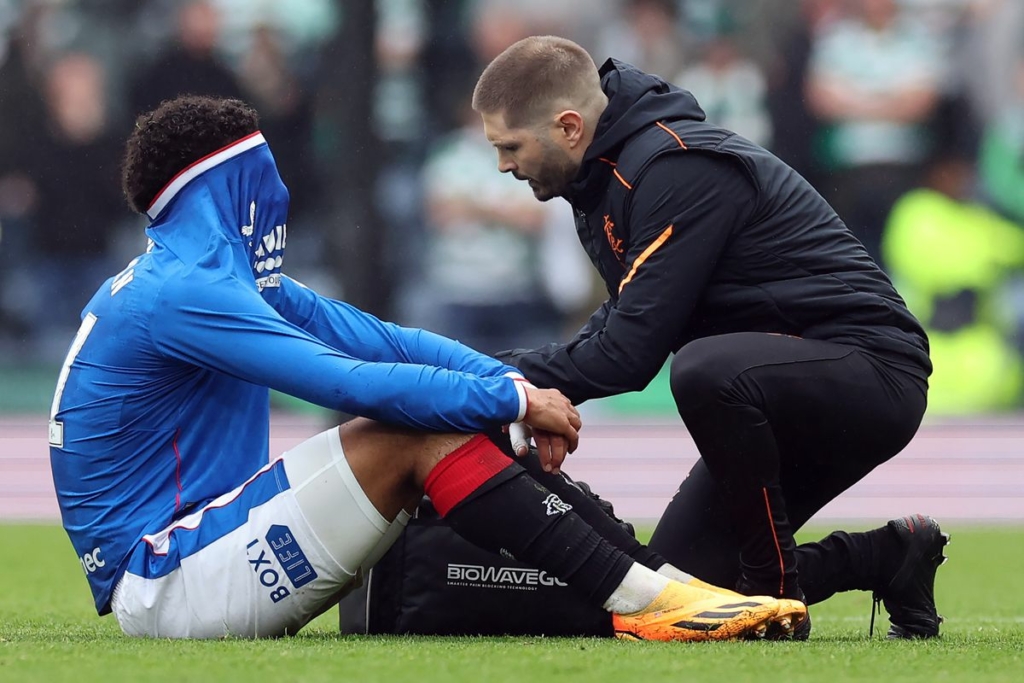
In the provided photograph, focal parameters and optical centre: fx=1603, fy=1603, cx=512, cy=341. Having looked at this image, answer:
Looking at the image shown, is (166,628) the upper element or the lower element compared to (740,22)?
lower

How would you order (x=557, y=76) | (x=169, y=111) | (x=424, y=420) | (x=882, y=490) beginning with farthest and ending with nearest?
(x=882, y=490)
(x=557, y=76)
(x=169, y=111)
(x=424, y=420)

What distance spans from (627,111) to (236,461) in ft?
4.36

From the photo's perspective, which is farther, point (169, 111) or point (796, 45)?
point (796, 45)

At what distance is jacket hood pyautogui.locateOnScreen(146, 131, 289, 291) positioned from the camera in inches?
148

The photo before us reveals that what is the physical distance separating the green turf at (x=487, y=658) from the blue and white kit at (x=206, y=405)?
19cm

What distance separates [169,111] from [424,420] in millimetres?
1009

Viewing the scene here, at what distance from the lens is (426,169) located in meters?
11.3

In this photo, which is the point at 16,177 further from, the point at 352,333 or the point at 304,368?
the point at 304,368

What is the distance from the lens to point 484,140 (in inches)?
444

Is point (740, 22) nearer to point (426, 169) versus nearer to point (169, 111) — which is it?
point (426, 169)

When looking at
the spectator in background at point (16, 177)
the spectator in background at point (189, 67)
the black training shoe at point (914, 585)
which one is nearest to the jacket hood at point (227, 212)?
the black training shoe at point (914, 585)

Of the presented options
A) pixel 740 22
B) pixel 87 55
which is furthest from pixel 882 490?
pixel 87 55

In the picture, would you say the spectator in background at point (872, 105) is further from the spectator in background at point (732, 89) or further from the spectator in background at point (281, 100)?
the spectator in background at point (281, 100)

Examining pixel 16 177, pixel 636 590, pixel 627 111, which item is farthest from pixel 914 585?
pixel 16 177
